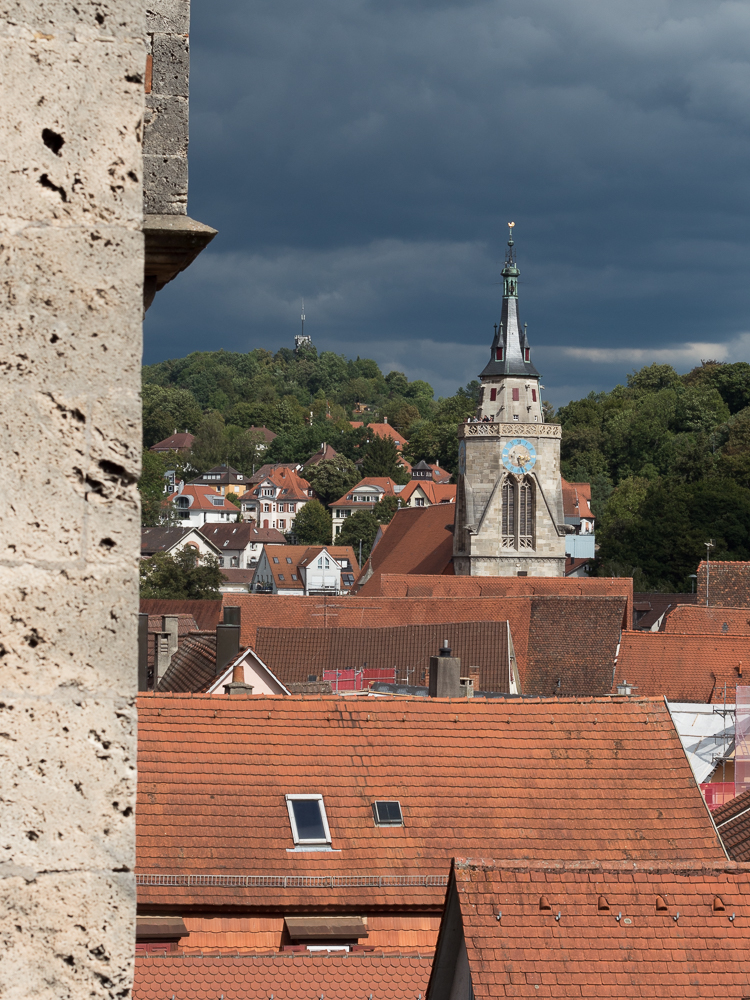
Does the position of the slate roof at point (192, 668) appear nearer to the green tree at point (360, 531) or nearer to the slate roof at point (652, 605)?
the slate roof at point (652, 605)

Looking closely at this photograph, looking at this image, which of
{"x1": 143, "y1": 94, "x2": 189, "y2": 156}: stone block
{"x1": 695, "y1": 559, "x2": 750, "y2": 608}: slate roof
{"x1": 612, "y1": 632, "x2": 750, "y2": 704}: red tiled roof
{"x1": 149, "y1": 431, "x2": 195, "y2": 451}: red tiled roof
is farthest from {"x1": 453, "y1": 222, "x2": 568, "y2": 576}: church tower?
{"x1": 149, "y1": 431, "x2": 195, "y2": 451}: red tiled roof

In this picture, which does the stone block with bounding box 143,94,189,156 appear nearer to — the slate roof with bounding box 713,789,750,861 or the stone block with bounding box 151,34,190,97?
the stone block with bounding box 151,34,190,97

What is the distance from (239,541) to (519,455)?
7484 cm

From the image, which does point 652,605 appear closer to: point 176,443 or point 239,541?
point 239,541

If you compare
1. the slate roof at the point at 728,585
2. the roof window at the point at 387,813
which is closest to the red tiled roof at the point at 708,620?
the slate roof at the point at 728,585

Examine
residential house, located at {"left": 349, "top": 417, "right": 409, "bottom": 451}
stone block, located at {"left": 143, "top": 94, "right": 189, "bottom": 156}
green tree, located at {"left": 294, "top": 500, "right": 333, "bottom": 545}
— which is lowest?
stone block, located at {"left": 143, "top": 94, "right": 189, "bottom": 156}

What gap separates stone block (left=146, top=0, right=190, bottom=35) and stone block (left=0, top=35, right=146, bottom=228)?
0.86m

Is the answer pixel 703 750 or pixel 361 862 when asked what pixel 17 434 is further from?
pixel 703 750

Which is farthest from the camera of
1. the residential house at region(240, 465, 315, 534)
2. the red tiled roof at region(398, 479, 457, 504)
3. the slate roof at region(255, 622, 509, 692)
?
the residential house at region(240, 465, 315, 534)

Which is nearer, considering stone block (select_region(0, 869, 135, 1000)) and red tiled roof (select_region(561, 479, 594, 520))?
stone block (select_region(0, 869, 135, 1000))

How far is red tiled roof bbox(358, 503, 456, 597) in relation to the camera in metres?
63.8

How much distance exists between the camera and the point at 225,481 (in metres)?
169

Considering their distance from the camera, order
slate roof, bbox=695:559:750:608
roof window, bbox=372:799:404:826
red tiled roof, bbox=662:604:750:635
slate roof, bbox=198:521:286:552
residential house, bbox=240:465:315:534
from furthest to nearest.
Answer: residential house, bbox=240:465:315:534 → slate roof, bbox=198:521:286:552 → slate roof, bbox=695:559:750:608 → red tiled roof, bbox=662:604:750:635 → roof window, bbox=372:799:404:826

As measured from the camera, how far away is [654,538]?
263 ft
